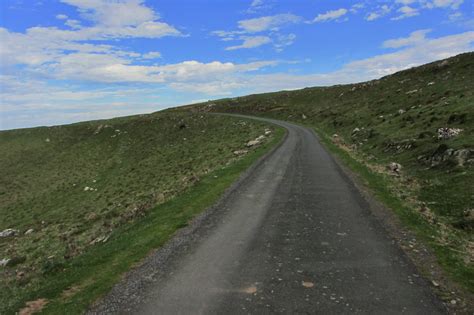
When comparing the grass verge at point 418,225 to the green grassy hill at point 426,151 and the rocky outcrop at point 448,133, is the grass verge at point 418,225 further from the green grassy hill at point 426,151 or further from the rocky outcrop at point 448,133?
the rocky outcrop at point 448,133

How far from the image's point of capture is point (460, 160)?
2156 cm

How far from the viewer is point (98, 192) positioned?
1395 inches

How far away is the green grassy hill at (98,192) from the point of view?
40.0ft

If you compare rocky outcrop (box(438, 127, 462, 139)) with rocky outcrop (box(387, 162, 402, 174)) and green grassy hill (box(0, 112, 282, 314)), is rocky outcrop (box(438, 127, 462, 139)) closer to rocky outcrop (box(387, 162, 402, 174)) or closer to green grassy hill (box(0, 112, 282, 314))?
rocky outcrop (box(387, 162, 402, 174))

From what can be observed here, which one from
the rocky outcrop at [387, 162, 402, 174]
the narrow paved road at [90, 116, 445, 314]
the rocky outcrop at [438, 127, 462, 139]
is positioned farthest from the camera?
the rocky outcrop at [438, 127, 462, 139]

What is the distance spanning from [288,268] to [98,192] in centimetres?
2956

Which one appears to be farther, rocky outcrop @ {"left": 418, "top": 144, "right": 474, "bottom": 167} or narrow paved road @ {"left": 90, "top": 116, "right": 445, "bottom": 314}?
rocky outcrop @ {"left": 418, "top": 144, "right": 474, "bottom": 167}

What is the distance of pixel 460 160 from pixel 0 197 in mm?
44888

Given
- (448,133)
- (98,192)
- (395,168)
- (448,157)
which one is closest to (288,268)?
(395,168)

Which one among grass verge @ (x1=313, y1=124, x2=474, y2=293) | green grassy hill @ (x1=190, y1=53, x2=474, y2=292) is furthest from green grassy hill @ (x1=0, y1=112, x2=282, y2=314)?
green grassy hill @ (x1=190, y1=53, x2=474, y2=292)

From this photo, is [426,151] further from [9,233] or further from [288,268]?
[9,233]

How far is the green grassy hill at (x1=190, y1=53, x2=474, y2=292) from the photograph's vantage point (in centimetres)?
1331

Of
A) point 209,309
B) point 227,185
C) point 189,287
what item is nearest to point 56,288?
point 189,287

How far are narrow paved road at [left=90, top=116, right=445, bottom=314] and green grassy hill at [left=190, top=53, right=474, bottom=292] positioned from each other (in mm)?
1879
